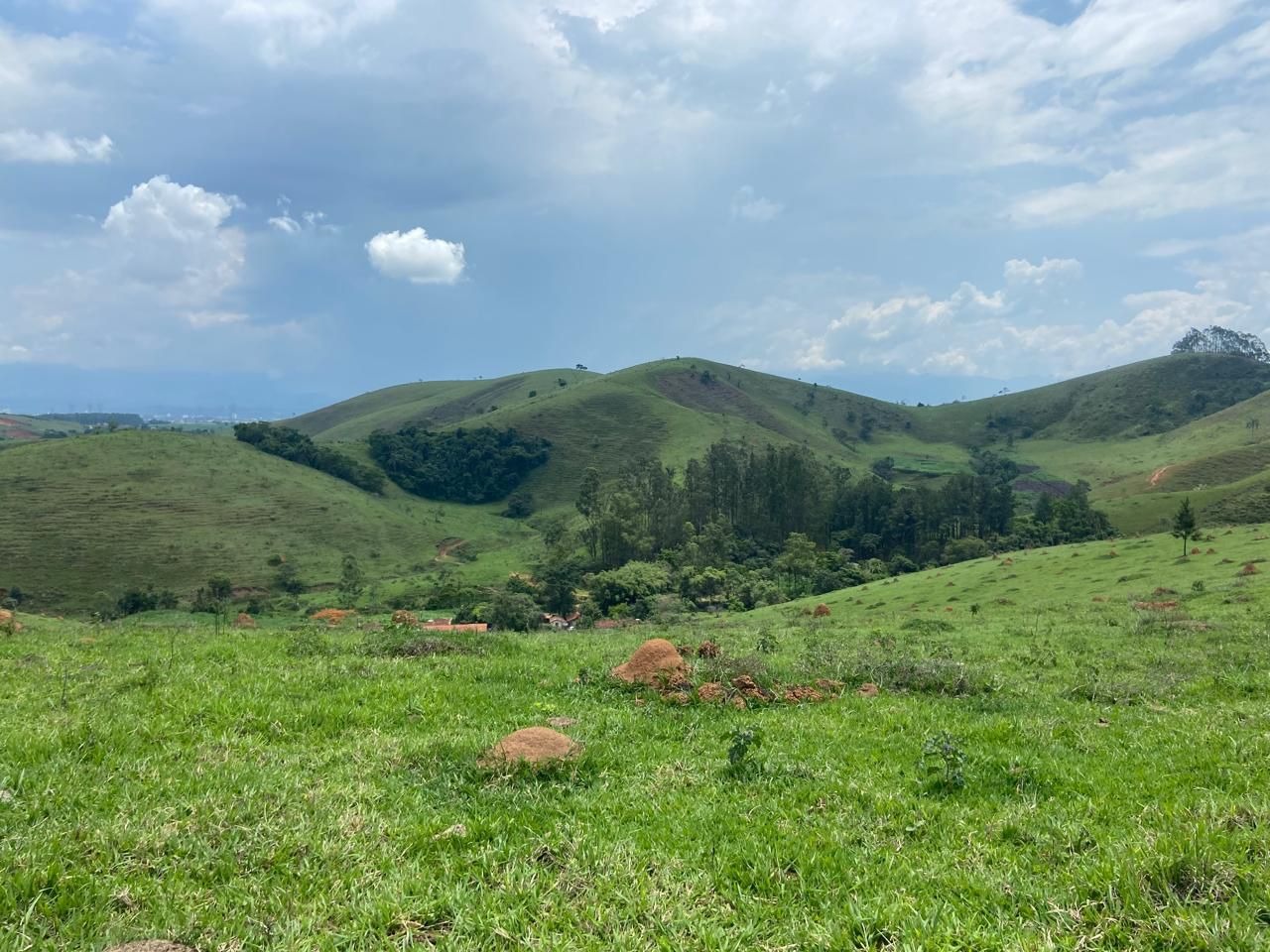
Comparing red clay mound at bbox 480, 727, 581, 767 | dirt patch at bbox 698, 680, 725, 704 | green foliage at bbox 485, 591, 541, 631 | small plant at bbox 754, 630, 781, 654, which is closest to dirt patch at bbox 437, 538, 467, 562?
green foliage at bbox 485, 591, 541, 631

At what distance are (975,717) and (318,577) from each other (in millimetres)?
101488

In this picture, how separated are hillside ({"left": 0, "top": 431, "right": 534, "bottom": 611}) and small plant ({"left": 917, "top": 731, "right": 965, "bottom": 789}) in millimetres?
93492

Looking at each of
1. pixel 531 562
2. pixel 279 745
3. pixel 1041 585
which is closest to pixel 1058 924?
pixel 279 745

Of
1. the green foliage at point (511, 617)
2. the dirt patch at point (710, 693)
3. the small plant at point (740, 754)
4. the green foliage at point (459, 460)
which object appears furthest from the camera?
the green foliage at point (459, 460)

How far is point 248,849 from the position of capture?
6137mm

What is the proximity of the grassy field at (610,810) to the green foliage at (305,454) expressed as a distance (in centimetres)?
14217

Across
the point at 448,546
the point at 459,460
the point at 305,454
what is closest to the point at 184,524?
the point at 448,546

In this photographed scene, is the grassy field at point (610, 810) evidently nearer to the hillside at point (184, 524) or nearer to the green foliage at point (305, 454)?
the hillside at point (184, 524)

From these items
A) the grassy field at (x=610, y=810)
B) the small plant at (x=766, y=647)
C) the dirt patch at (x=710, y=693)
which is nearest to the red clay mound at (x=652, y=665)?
the grassy field at (x=610, y=810)

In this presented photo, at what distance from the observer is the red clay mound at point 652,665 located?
13.4m

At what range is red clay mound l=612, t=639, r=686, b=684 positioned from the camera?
43.9ft

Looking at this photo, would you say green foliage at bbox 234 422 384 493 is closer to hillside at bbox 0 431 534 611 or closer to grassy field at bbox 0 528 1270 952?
hillside at bbox 0 431 534 611

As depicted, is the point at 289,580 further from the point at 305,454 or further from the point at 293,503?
the point at 305,454

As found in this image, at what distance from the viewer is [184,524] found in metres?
106
